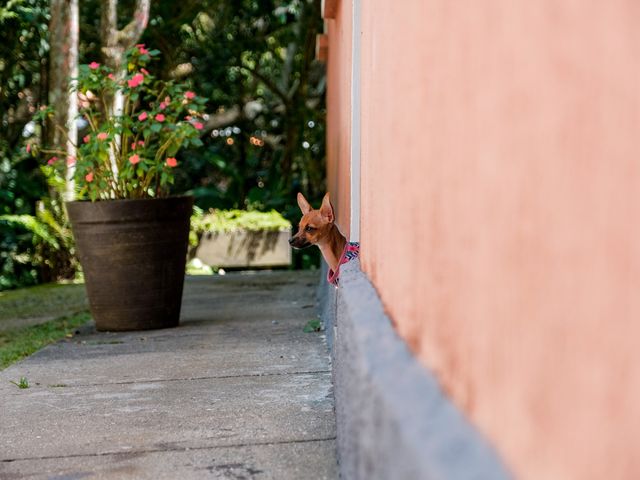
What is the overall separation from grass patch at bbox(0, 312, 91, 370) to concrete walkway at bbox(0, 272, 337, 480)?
203 mm

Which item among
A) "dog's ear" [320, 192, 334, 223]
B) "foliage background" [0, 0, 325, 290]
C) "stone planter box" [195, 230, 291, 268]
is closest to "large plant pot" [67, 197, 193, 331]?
"dog's ear" [320, 192, 334, 223]

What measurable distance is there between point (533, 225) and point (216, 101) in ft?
51.3

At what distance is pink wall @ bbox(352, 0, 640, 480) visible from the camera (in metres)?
0.99

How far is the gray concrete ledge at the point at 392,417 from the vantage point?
56.2 inches

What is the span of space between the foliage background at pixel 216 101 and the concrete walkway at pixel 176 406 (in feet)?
17.9

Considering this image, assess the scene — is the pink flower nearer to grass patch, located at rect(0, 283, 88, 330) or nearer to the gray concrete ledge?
grass patch, located at rect(0, 283, 88, 330)

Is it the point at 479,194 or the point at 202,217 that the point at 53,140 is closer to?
the point at 202,217

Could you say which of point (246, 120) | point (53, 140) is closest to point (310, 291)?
point (53, 140)

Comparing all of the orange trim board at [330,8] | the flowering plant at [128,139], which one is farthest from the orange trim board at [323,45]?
the flowering plant at [128,139]

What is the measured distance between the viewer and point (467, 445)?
1.44 meters

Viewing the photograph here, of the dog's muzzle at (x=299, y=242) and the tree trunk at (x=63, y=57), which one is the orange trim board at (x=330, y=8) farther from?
the tree trunk at (x=63, y=57)

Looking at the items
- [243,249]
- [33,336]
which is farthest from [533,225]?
[243,249]

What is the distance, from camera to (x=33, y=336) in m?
6.85

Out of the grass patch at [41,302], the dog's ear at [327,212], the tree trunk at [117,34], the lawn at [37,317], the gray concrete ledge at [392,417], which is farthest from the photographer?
the tree trunk at [117,34]
